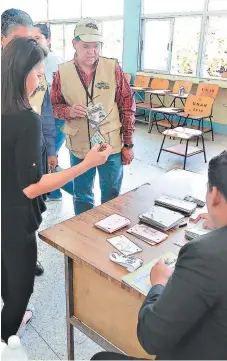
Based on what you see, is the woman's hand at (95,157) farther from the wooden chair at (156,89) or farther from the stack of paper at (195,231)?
the wooden chair at (156,89)

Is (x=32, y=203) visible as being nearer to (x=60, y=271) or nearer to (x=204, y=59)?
(x=60, y=271)

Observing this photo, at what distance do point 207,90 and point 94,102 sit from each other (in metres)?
4.46

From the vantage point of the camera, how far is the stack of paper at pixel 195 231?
140 centimetres

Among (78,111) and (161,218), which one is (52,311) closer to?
(161,218)

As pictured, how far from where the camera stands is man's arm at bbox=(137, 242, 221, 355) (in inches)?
31.1

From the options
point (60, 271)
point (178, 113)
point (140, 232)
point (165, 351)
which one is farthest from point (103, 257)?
point (178, 113)

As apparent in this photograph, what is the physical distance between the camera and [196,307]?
2.61 ft

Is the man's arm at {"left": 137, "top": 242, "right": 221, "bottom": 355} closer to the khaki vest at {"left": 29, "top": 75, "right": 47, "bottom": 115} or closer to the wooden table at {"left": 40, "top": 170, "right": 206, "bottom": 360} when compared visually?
the wooden table at {"left": 40, "top": 170, "right": 206, "bottom": 360}

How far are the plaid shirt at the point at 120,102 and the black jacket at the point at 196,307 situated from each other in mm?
1523

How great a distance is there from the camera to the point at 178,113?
561 centimetres

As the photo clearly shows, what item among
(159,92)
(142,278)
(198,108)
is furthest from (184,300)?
(159,92)

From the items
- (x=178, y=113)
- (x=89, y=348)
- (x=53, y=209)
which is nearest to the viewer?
(x=89, y=348)

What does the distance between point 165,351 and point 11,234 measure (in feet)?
2.46

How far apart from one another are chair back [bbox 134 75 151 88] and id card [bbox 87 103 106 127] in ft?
17.3
